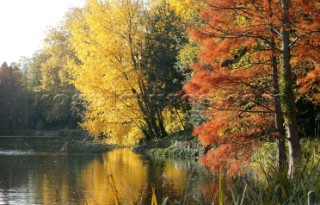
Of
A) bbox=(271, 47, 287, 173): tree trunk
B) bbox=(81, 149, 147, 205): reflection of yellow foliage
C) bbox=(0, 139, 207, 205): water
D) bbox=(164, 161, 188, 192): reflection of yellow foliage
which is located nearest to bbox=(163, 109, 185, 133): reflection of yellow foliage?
bbox=(0, 139, 207, 205): water

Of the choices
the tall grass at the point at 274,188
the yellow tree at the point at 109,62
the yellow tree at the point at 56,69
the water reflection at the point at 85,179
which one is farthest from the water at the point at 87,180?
the yellow tree at the point at 56,69

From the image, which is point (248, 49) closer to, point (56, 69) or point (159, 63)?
point (159, 63)

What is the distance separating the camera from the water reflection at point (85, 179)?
483 inches

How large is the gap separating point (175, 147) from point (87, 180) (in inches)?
413

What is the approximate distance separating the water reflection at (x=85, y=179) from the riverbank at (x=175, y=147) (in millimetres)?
1752

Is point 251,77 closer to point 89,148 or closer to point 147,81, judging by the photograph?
point 147,81

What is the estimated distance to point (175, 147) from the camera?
84.8 ft

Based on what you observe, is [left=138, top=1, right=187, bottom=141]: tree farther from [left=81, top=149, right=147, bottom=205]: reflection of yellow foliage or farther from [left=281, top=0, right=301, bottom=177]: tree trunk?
[left=281, top=0, right=301, bottom=177]: tree trunk

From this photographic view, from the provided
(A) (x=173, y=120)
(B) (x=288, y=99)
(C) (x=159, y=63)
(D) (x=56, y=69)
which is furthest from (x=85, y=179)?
(D) (x=56, y=69)

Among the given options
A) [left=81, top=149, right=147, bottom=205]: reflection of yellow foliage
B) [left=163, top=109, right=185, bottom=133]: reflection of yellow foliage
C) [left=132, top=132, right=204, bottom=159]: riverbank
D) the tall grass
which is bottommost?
[left=81, top=149, right=147, bottom=205]: reflection of yellow foliage

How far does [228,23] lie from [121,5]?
50.5ft

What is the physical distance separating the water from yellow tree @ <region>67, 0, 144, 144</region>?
3.54 m

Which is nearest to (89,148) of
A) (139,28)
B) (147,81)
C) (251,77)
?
(147,81)

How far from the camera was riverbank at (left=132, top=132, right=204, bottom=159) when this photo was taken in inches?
950
